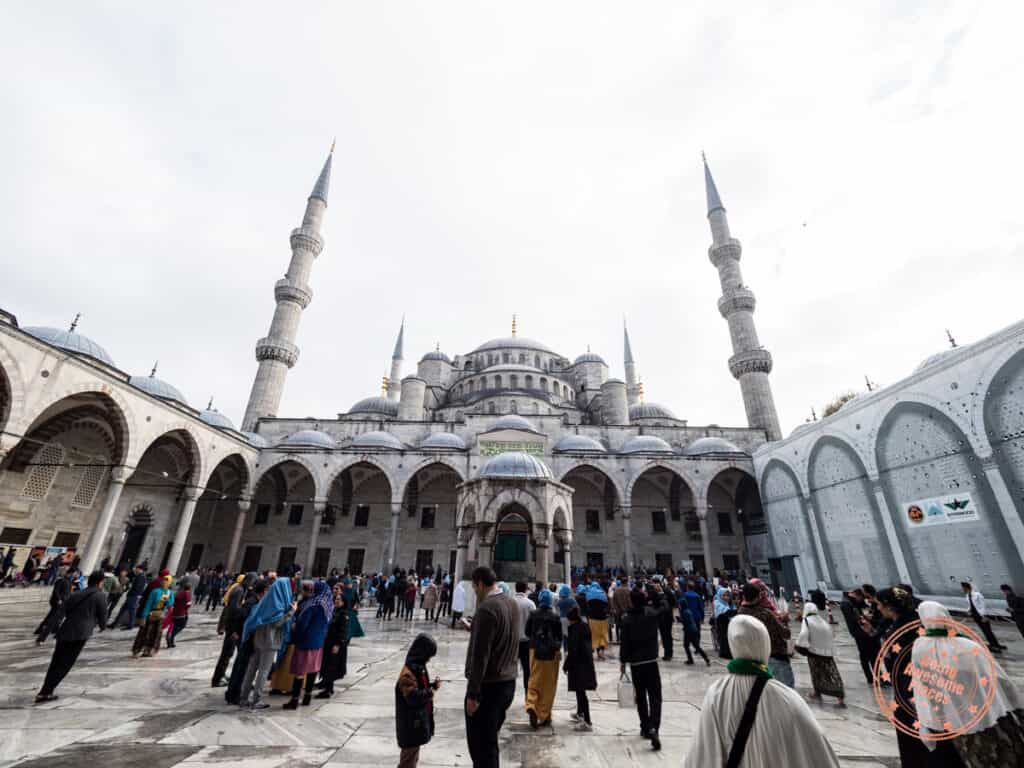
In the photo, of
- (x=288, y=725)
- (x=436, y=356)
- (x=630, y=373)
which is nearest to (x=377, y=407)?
(x=436, y=356)

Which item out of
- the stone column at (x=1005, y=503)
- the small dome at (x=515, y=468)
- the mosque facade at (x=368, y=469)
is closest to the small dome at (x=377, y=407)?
the mosque facade at (x=368, y=469)

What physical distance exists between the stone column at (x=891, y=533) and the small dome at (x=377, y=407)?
979 inches

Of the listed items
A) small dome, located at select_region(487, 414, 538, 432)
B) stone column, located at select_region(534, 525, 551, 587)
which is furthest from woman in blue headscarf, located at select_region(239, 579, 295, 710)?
small dome, located at select_region(487, 414, 538, 432)

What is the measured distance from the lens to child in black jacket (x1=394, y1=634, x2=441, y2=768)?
2.53m

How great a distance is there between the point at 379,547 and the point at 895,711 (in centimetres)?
2177

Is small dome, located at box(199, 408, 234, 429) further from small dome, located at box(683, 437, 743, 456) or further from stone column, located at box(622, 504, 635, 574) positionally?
small dome, located at box(683, 437, 743, 456)

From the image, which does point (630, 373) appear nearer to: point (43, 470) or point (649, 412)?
point (649, 412)

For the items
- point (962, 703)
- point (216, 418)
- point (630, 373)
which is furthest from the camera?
point (630, 373)

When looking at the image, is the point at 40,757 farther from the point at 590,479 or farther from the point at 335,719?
the point at 590,479

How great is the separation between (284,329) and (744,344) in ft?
84.9

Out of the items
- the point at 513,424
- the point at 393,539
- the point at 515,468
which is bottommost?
the point at 393,539

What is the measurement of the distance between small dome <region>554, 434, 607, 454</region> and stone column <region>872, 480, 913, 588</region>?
1041 centimetres

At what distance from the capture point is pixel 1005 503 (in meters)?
10.3

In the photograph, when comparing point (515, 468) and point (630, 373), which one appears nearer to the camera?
point (515, 468)
